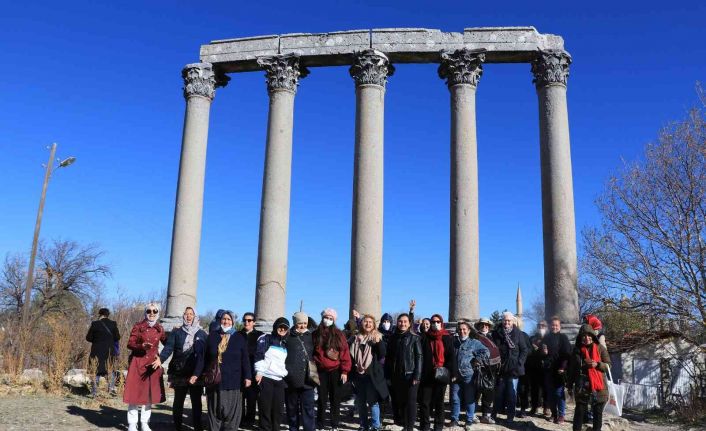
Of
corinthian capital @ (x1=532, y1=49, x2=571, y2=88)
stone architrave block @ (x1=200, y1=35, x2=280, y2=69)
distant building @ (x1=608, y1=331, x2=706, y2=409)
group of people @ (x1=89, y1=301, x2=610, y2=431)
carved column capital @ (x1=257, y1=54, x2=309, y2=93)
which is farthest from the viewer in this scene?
stone architrave block @ (x1=200, y1=35, x2=280, y2=69)

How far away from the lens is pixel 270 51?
22.9m

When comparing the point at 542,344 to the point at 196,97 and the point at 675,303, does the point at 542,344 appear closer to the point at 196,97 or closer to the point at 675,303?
the point at 675,303

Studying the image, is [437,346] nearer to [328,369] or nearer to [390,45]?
[328,369]

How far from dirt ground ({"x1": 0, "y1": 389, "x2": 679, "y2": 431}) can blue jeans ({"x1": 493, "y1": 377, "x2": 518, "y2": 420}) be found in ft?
1.18

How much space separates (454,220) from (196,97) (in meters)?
11.0

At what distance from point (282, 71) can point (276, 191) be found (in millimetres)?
4736

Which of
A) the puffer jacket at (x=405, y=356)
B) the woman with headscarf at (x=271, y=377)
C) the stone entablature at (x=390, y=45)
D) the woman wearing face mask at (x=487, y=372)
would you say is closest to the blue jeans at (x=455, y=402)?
the woman wearing face mask at (x=487, y=372)

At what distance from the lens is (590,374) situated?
37.1ft

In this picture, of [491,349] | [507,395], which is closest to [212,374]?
[491,349]

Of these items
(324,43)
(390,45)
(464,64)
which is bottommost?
(464,64)

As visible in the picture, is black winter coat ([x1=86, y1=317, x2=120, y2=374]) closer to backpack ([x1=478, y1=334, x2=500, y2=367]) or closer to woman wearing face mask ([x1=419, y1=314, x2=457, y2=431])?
woman wearing face mask ([x1=419, y1=314, x2=457, y2=431])

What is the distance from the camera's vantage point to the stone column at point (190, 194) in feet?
69.7

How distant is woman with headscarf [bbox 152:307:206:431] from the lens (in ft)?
35.4

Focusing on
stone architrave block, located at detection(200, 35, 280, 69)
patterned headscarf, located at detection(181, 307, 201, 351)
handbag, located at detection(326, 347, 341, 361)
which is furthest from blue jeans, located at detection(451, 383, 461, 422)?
stone architrave block, located at detection(200, 35, 280, 69)
